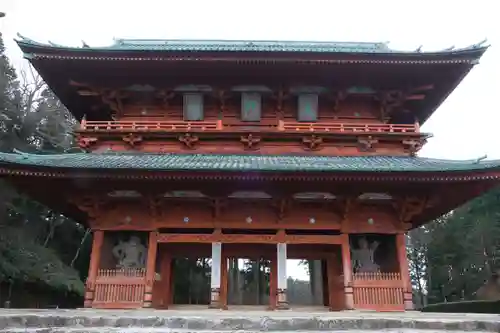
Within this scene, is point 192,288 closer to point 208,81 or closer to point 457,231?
point 208,81

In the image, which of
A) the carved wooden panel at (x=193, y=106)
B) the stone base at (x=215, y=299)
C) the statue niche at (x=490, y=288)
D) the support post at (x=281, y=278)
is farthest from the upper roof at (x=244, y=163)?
the statue niche at (x=490, y=288)

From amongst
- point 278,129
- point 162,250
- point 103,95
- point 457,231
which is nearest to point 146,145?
point 103,95

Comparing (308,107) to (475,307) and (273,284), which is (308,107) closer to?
(273,284)

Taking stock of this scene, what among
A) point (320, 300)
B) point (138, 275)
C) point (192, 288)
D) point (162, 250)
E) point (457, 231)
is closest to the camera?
point (138, 275)

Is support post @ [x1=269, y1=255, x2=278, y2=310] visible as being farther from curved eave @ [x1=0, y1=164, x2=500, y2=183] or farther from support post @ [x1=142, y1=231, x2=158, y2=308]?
support post @ [x1=142, y1=231, x2=158, y2=308]

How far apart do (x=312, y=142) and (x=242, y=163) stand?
10.4 feet

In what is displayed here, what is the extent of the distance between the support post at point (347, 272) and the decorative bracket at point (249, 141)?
4420 mm

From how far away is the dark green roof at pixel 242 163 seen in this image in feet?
38.9

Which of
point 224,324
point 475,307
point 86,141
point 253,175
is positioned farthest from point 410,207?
point 475,307

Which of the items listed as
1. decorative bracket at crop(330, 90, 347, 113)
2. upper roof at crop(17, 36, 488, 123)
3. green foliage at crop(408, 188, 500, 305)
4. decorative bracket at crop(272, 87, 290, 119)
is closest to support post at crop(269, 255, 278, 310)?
decorative bracket at crop(272, 87, 290, 119)

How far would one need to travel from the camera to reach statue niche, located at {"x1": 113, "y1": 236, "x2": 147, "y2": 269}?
13616mm

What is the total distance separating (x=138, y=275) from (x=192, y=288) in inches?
171

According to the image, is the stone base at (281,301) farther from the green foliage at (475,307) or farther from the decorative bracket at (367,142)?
the green foliage at (475,307)

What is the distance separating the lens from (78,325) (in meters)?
7.96
